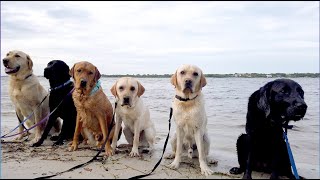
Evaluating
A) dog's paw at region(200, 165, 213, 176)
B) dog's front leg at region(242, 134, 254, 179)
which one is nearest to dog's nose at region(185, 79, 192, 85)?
dog's front leg at region(242, 134, 254, 179)

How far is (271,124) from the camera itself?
394 centimetres

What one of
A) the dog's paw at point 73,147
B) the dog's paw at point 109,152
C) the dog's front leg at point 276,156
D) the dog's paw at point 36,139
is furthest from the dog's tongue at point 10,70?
the dog's front leg at point 276,156

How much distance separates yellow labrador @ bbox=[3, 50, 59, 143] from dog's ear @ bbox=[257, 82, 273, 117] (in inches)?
170

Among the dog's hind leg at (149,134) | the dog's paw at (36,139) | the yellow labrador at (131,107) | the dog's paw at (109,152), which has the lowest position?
the dog's paw at (36,139)

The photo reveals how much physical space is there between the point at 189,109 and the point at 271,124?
1129 millimetres

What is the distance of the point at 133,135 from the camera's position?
5805mm

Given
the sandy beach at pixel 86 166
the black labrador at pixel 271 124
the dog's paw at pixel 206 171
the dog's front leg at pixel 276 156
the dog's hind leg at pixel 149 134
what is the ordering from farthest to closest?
the dog's hind leg at pixel 149 134
the dog's paw at pixel 206 171
the sandy beach at pixel 86 166
the dog's front leg at pixel 276 156
the black labrador at pixel 271 124

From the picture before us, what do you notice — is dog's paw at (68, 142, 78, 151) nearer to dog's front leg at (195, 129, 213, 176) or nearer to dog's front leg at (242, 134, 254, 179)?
dog's front leg at (195, 129, 213, 176)

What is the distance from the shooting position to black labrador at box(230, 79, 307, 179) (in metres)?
3.78

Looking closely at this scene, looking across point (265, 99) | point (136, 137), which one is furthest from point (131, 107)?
point (265, 99)

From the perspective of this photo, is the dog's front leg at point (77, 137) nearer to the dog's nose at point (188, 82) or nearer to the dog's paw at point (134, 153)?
the dog's paw at point (134, 153)

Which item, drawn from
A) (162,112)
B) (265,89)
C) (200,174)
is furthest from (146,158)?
(162,112)

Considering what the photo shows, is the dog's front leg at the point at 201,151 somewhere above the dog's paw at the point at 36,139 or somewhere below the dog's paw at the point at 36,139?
above

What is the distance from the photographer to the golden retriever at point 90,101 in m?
5.41
